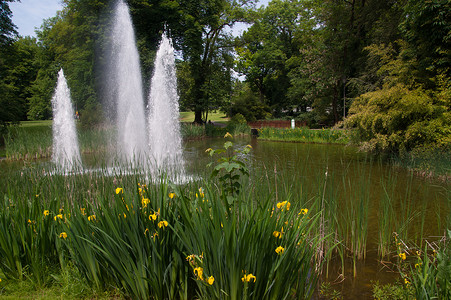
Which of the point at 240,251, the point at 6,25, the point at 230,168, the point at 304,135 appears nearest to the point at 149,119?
the point at 304,135

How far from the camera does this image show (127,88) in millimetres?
18859

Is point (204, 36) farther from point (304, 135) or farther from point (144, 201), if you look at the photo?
point (144, 201)

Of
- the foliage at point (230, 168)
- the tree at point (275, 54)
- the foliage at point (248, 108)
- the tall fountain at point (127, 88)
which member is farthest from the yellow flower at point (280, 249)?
the tree at point (275, 54)

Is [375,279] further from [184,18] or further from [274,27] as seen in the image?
[274,27]

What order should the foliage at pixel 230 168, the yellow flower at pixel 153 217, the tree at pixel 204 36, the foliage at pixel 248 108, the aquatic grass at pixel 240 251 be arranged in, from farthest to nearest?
the foliage at pixel 248 108 → the tree at pixel 204 36 → the foliage at pixel 230 168 → the yellow flower at pixel 153 217 → the aquatic grass at pixel 240 251

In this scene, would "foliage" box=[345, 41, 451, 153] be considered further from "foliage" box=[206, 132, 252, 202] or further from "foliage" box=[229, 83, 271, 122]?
"foliage" box=[229, 83, 271, 122]

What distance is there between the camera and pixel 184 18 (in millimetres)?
25578

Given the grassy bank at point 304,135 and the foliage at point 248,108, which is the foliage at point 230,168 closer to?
the grassy bank at point 304,135

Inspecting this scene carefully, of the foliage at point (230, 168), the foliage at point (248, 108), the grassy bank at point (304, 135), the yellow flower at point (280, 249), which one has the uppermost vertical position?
the foliage at point (248, 108)

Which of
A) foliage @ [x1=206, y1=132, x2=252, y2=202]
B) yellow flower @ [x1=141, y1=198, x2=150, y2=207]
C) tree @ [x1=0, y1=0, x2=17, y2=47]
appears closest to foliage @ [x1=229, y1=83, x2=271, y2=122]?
tree @ [x1=0, y1=0, x2=17, y2=47]

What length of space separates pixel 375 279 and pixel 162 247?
2.49 meters

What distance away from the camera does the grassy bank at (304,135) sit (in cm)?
1727

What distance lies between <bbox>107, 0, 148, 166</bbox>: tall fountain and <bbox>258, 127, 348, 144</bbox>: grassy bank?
885cm

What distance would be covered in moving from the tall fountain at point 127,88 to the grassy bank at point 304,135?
885 centimetres
